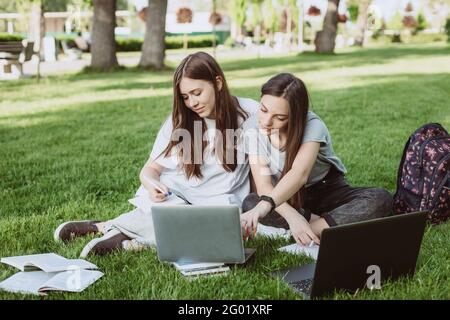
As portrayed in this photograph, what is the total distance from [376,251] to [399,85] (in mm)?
8560

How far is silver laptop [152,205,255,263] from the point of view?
8.41 feet

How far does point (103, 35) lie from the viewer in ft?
47.5

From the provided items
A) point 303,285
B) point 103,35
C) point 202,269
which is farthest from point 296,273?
point 103,35

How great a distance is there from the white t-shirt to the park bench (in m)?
10.5

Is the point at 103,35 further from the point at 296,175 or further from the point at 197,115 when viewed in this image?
the point at 296,175

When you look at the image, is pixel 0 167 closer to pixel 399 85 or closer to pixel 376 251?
pixel 376 251

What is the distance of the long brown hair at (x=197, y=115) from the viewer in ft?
10.5

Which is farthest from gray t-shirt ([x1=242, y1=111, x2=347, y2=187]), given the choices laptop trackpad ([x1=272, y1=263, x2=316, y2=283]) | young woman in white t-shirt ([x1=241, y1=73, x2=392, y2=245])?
laptop trackpad ([x1=272, y1=263, x2=316, y2=283])

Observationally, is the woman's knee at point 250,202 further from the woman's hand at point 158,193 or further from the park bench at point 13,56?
the park bench at point 13,56

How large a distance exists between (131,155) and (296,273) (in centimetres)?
306

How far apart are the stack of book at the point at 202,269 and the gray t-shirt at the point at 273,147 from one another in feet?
2.44

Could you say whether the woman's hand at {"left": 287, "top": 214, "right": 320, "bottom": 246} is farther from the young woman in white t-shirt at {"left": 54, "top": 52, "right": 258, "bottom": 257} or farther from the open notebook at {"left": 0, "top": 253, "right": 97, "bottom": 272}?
the open notebook at {"left": 0, "top": 253, "right": 97, "bottom": 272}

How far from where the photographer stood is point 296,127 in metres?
3.06
